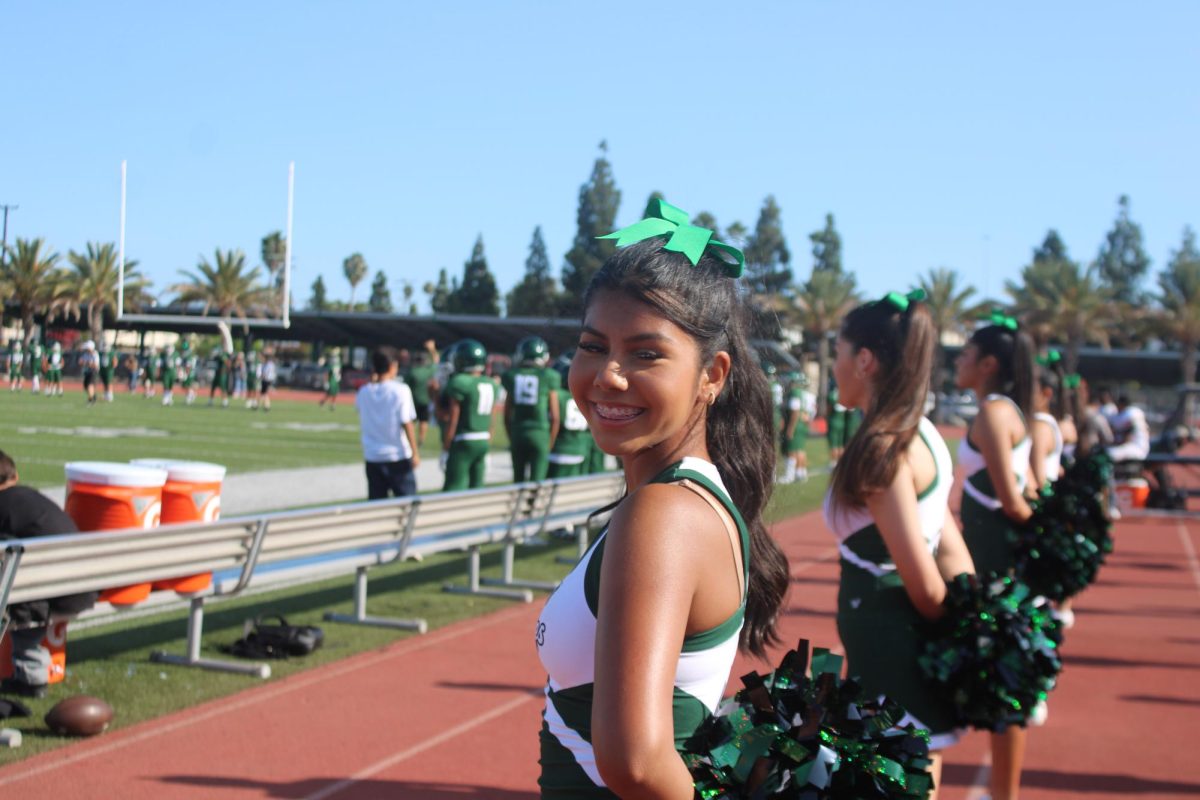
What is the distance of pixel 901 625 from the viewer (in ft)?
10.9

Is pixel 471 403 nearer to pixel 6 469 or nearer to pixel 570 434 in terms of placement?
pixel 570 434

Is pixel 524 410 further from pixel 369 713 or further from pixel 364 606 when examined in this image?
pixel 369 713

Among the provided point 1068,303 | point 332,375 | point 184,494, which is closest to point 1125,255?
point 1068,303

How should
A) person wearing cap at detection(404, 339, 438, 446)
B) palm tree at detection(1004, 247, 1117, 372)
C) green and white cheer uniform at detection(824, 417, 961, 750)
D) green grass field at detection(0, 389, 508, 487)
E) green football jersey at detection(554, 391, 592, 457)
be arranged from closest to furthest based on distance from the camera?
1. green and white cheer uniform at detection(824, 417, 961, 750)
2. green grass field at detection(0, 389, 508, 487)
3. green football jersey at detection(554, 391, 592, 457)
4. person wearing cap at detection(404, 339, 438, 446)
5. palm tree at detection(1004, 247, 1117, 372)

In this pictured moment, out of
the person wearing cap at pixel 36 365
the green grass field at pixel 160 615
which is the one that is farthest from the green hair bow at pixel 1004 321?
the person wearing cap at pixel 36 365

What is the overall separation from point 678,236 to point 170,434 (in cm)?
1683

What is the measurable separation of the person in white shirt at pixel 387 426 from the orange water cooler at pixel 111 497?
4.01m

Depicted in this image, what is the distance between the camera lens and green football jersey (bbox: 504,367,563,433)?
38.0 ft

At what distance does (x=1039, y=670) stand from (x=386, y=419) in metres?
7.45

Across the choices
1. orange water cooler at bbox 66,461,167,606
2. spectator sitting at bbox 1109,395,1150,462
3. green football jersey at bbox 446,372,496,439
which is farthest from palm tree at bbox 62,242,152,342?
spectator sitting at bbox 1109,395,1150,462

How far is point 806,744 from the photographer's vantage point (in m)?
1.92

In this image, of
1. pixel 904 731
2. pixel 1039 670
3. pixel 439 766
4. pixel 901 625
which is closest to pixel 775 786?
pixel 904 731

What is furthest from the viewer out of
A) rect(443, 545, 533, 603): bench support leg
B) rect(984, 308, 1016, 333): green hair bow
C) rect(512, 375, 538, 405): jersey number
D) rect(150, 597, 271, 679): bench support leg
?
rect(512, 375, 538, 405): jersey number

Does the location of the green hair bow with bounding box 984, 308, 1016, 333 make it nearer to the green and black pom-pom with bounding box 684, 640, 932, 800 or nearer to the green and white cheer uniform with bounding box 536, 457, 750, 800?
the green and black pom-pom with bounding box 684, 640, 932, 800
